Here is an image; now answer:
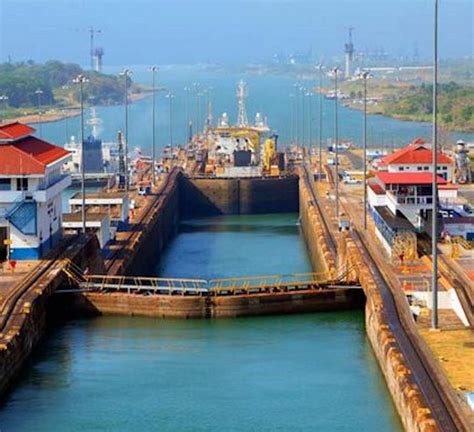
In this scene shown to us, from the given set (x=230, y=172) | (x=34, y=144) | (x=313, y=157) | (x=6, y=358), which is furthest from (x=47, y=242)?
(x=313, y=157)

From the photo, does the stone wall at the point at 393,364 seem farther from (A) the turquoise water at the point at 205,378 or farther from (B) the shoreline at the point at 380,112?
(B) the shoreline at the point at 380,112

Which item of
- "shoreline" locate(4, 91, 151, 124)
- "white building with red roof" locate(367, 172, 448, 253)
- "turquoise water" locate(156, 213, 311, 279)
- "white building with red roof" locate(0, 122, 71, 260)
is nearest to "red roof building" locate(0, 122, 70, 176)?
"white building with red roof" locate(0, 122, 71, 260)

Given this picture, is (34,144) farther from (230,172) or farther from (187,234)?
(230,172)

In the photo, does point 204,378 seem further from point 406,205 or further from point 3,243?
point 406,205

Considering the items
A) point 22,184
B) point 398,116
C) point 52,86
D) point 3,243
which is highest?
point 52,86

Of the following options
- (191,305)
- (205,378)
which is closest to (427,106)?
(191,305)

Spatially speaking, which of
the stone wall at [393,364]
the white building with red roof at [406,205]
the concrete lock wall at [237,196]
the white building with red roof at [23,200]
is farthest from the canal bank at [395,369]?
the concrete lock wall at [237,196]
